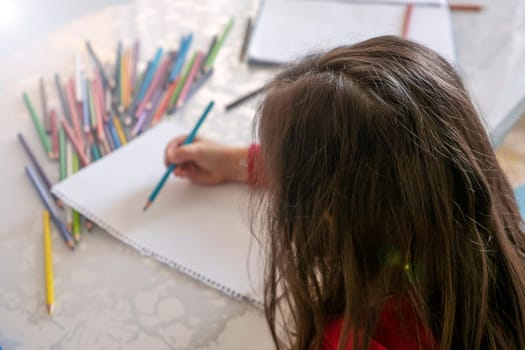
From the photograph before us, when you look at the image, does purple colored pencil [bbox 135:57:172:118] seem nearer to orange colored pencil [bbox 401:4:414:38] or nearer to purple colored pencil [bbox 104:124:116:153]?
purple colored pencil [bbox 104:124:116:153]

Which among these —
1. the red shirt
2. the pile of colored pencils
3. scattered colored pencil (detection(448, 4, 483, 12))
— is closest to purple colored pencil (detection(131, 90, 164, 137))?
the pile of colored pencils

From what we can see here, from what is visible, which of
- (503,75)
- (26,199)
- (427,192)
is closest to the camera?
(427,192)

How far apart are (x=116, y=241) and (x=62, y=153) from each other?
0.16 meters

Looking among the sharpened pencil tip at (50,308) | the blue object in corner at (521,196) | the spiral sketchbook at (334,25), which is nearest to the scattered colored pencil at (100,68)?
the spiral sketchbook at (334,25)

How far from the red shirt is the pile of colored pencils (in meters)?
0.31

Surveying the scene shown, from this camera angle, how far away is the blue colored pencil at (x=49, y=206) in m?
0.52

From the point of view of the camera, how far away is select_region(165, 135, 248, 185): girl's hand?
1.90ft

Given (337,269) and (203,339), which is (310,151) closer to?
(337,269)

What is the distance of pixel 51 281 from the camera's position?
0.49m

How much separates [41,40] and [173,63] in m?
0.25

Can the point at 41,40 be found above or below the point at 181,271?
A: above

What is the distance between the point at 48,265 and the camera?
1.64ft

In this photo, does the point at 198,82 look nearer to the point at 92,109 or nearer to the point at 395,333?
the point at 92,109

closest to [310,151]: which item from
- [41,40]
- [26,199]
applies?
[26,199]
